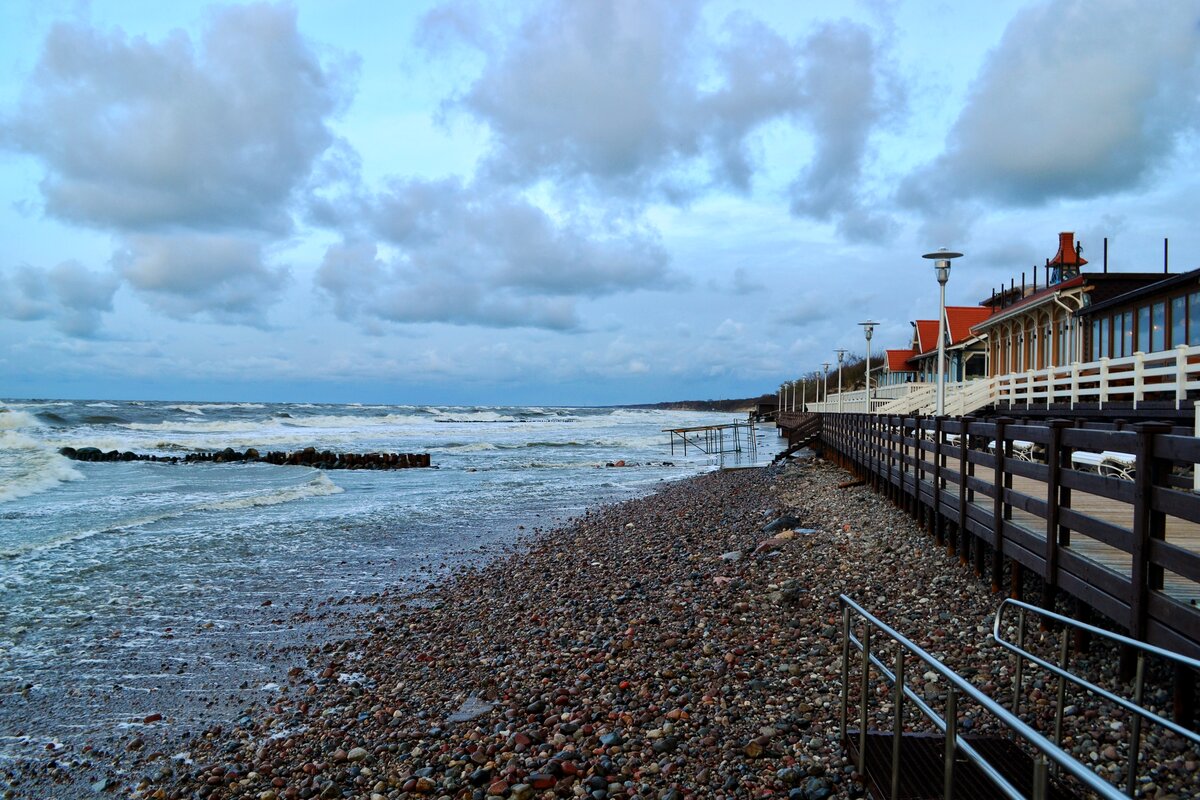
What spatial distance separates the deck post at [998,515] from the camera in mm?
6691

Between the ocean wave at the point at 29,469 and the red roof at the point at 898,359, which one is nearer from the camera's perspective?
the ocean wave at the point at 29,469

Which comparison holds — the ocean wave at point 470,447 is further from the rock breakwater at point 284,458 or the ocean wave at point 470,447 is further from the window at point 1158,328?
the window at point 1158,328

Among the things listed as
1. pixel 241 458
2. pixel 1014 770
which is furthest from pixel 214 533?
pixel 241 458

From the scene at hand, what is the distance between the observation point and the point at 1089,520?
16.8 feet

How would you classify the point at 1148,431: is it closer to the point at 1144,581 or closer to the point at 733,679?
the point at 1144,581

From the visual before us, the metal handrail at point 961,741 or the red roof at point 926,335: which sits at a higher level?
the red roof at point 926,335

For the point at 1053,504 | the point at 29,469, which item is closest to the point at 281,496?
the point at 29,469

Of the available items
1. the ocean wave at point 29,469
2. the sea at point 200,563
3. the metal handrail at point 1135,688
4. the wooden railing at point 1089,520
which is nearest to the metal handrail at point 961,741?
the metal handrail at point 1135,688

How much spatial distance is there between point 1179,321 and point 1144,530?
1758 cm

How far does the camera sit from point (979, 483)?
7391 mm

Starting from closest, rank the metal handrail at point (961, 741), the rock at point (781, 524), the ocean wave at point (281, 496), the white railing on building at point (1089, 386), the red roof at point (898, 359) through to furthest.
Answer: the metal handrail at point (961, 741) < the rock at point (781, 524) < the white railing on building at point (1089, 386) < the ocean wave at point (281, 496) < the red roof at point (898, 359)

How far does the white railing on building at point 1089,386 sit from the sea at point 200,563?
9.16 m

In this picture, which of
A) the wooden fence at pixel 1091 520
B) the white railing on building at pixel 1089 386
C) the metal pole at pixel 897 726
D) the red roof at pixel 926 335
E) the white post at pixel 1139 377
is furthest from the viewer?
the red roof at pixel 926 335

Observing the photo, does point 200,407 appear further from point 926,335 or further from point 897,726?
point 897,726
